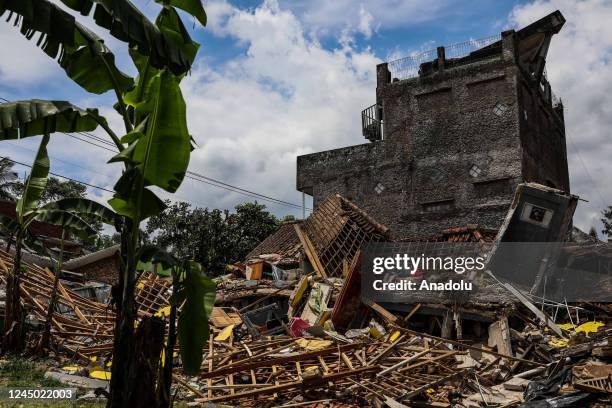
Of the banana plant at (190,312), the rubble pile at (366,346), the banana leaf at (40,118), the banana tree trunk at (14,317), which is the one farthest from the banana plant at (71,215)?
the banana plant at (190,312)

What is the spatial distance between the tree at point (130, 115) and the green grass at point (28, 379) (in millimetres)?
1900

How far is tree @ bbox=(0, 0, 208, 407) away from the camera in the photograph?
473 centimetres

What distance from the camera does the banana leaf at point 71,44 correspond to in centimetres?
434

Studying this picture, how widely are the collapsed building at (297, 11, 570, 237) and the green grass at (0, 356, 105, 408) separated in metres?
17.4

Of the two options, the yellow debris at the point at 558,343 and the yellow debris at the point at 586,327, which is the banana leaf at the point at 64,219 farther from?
the yellow debris at the point at 586,327

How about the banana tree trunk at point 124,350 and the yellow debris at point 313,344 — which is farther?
the yellow debris at point 313,344

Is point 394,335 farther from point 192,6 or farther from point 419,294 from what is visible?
point 192,6

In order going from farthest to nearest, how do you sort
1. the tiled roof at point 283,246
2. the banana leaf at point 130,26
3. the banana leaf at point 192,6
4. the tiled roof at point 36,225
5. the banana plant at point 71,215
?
the tiled roof at point 36,225
the tiled roof at point 283,246
the banana plant at point 71,215
the banana leaf at point 192,6
the banana leaf at point 130,26

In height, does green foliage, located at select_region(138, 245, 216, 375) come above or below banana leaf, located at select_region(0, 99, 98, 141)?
below

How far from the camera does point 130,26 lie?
15.4ft

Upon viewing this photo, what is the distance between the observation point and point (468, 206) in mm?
21734

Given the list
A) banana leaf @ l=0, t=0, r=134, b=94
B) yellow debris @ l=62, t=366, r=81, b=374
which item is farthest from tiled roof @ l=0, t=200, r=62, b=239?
banana leaf @ l=0, t=0, r=134, b=94

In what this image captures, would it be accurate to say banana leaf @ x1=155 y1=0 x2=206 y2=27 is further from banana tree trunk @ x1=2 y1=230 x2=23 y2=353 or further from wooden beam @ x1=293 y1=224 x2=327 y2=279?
wooden beam @ x1=293 y1=224 x2=327 y2=279

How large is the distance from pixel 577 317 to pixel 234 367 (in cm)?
727
